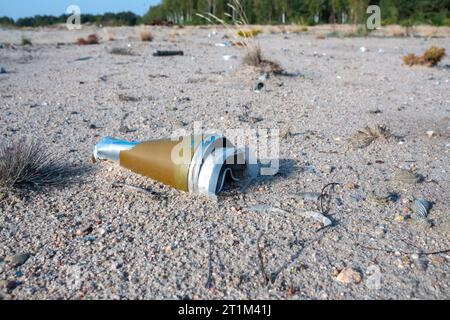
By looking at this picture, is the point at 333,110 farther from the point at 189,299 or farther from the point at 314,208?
the point at 189,299

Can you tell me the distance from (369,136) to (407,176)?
74cm

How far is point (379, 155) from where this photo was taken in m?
2.93

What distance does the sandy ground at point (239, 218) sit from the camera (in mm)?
1620

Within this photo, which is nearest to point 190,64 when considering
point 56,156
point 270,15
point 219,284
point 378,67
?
point 378,67

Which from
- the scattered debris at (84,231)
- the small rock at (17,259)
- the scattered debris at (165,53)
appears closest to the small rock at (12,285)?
the small rock at (17,259)

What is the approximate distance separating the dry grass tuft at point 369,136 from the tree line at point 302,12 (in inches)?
654

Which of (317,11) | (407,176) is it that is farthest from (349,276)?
(317,11)

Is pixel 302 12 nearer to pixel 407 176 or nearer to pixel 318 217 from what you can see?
pixel 407 176

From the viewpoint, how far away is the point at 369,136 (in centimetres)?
319

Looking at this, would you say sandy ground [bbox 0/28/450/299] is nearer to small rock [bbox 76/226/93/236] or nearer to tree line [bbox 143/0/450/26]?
small rock [bbox 76/226/93/236]

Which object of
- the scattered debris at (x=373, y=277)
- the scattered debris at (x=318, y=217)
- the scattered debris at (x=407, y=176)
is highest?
the scattered debris at (x=407, y=176)

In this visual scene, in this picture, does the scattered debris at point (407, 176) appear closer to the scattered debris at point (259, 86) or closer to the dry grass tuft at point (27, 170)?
the dry grass tuft at point (27, 170)

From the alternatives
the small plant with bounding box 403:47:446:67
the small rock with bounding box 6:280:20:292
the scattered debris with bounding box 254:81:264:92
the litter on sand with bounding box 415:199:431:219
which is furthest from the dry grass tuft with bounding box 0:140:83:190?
the small plant with bounding box 403:47:446:67

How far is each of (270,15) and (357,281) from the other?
129 ft
